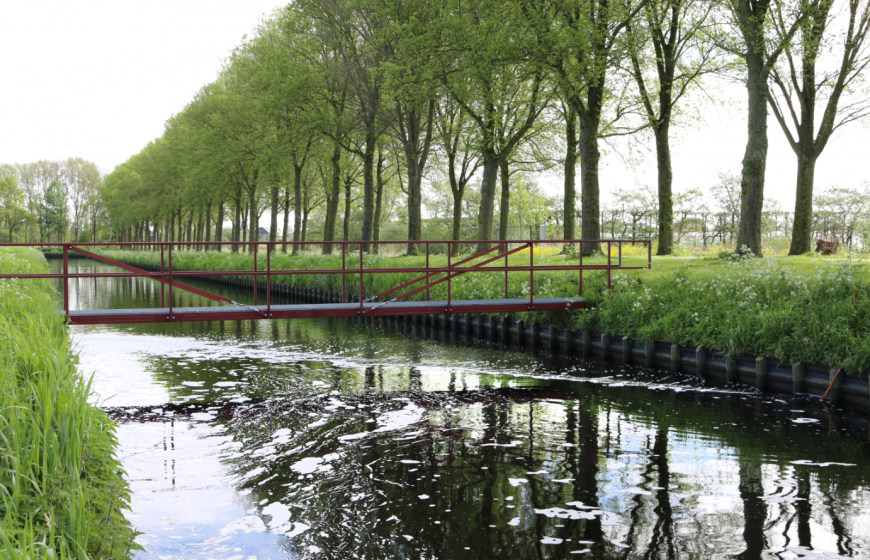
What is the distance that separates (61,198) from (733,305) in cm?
10865

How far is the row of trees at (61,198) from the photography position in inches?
3912

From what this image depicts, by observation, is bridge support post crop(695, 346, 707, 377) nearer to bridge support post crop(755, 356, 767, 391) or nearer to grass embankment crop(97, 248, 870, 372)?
grass embankment crop(97, 248, 870, 372)

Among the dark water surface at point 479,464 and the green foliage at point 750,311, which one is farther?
the green foliage at point 750,311

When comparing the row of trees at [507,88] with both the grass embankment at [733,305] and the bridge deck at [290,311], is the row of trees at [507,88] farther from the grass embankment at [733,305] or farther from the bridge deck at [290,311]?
the bridge deck at [290,311]

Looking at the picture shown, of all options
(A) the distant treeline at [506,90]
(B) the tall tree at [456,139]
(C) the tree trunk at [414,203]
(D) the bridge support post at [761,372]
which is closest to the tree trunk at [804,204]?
(A) the distant treeline at [506,90]

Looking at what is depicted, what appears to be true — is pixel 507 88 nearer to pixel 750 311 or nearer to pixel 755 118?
pixel 755 118

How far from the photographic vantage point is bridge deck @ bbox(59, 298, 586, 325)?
39.0 feet

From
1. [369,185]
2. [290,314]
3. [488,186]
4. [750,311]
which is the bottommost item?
[290,314]

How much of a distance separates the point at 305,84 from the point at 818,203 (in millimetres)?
45243

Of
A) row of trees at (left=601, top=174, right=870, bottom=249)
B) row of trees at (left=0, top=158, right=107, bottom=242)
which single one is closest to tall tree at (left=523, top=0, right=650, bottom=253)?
row of trees at (left=601, top=174, right=870, bottom=249)

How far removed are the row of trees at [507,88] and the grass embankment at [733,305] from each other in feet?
15.0

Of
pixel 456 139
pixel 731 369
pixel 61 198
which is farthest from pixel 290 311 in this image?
pixel 61 198

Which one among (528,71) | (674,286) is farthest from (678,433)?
(528,71)

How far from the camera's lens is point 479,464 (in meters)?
7.36
